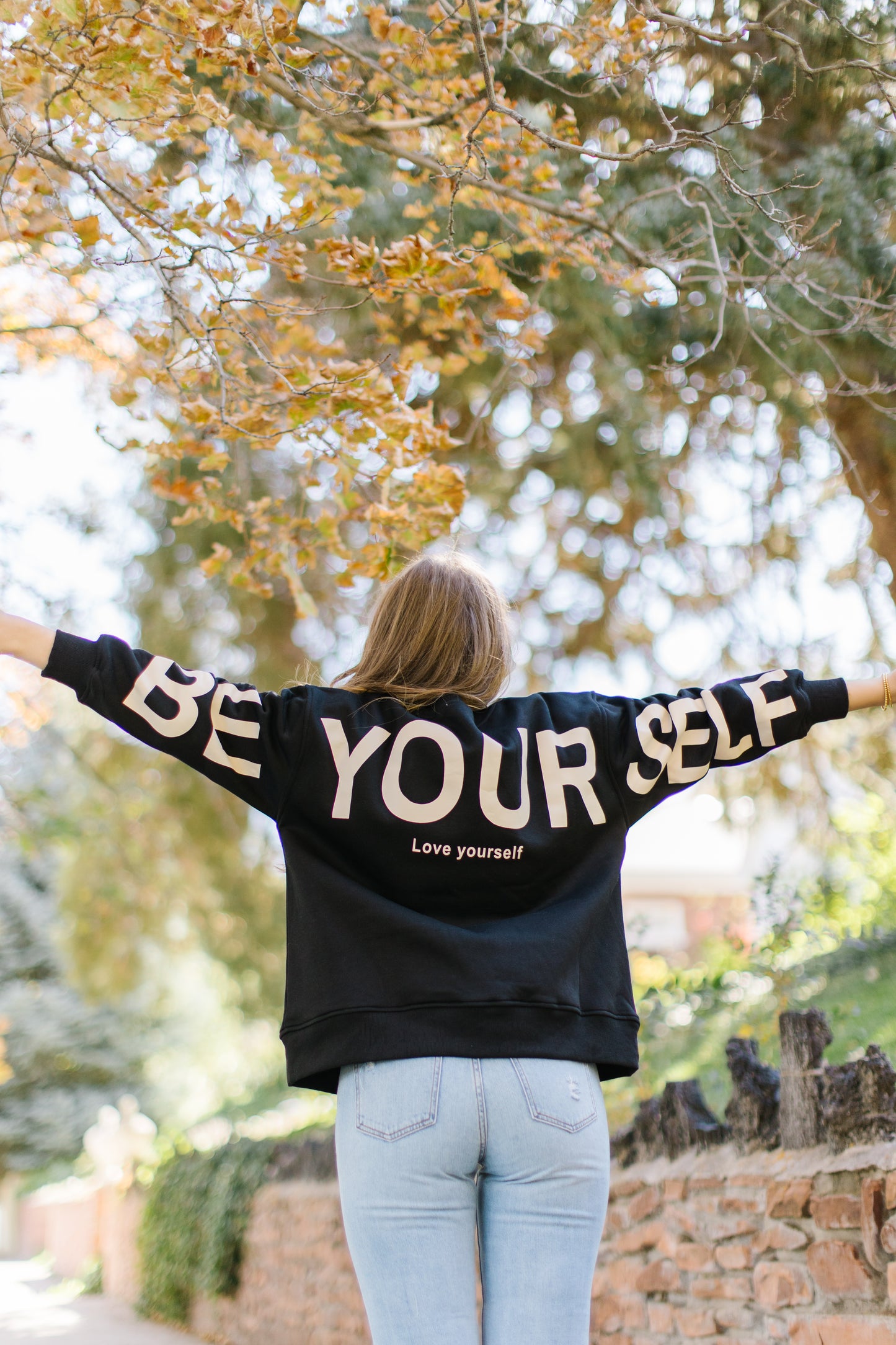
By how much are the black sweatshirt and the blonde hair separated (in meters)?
0.04

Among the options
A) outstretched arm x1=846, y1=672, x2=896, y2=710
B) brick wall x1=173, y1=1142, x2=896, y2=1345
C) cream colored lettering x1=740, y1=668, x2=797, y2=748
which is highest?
outstretched arm x1=846, y1=672, x2=896, y2=710

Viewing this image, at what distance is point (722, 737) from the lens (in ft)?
5.02

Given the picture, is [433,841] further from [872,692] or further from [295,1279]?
[295,1279]

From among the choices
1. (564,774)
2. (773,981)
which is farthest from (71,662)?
(773,981)

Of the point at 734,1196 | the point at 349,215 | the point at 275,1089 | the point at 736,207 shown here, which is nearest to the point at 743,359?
the point at 736,207

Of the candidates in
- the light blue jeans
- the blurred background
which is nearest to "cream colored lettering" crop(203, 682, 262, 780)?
the light blue jeans

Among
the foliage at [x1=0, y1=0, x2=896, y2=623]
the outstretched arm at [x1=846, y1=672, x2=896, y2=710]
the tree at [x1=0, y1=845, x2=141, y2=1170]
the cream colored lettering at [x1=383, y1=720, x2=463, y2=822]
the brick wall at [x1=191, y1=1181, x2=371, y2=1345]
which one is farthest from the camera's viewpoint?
the tree at [x1=0, y1=845, x2=141, y2=1170]

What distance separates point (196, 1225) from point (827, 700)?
5.21m

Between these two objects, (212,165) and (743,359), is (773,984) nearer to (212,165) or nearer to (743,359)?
(743,359)

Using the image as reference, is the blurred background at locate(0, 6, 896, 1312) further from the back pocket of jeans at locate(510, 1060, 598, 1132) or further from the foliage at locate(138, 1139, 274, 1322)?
the back pocket of jeans at locate(510, 1060, 598, 1132)

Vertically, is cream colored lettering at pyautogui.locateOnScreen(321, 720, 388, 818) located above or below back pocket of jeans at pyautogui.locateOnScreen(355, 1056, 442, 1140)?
above

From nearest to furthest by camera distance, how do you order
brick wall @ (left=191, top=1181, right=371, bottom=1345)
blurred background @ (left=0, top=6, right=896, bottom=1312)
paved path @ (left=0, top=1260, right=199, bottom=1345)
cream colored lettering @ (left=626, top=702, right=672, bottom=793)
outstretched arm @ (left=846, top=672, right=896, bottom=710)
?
cream colored lettering @ (left=626, top=702, right=672, bottom=793), outstretched arm @ (left=846, top=672, right=896, bottom=710), blurred background @ (left=0, top=6, right=896, bottom=1312), brick wall @ (left=191, top=1181, right=371, bottom=1345), paved path @ (left=0, top=1260, right=199, bottom=1345)

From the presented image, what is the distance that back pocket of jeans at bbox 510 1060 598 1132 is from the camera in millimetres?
1261

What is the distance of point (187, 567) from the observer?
5.53 m
